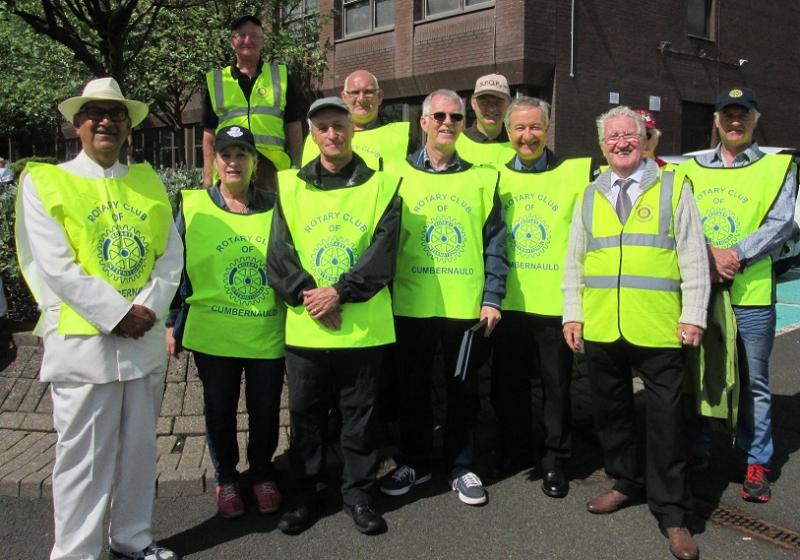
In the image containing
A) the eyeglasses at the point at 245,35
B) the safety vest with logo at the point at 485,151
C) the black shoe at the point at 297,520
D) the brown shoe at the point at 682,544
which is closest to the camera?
the brown shoe at the point at 682,544

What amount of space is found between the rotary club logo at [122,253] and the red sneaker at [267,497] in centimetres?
137

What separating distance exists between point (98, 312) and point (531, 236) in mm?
2277

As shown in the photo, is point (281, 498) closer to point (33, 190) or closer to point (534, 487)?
point (534, 487)

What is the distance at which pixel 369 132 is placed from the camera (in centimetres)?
491

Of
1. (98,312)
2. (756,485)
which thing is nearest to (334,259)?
(98,312)

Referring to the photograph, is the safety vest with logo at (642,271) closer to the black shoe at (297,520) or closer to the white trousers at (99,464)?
the black shoe at (297,520)

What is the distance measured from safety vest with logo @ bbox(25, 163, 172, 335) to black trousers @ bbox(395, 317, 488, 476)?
142cm

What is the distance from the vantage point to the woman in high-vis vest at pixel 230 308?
3.87 meters

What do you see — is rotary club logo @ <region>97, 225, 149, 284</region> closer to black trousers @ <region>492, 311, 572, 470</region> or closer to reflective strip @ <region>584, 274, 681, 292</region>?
black trousers @ <region>492, 311, 572, 470</region>

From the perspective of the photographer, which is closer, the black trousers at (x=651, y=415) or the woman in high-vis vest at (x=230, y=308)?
the black trousers at (x=651, y=415)

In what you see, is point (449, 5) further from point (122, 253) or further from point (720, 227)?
point (122, 253)

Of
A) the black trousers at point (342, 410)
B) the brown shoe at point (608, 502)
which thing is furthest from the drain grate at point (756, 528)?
the black trousers at point (342, 410)

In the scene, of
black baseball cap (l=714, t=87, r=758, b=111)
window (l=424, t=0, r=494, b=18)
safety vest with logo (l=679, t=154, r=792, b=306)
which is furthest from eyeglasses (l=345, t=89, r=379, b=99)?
window (l=424, t=0, r=494, b=18)

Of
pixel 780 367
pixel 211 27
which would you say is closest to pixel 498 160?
pixel 780 367
